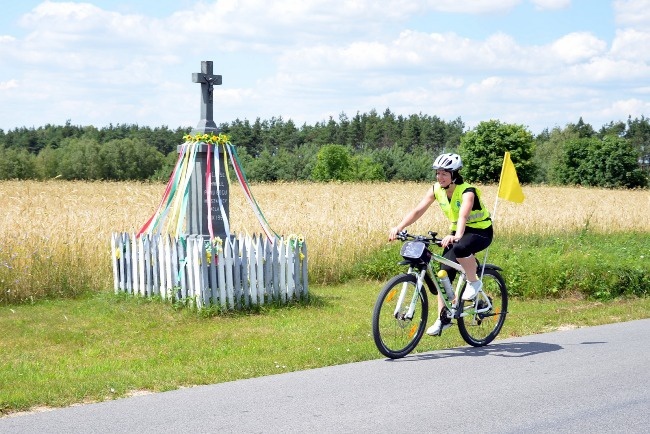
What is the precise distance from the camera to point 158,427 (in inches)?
234

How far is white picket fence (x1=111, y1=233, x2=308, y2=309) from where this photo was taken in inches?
458

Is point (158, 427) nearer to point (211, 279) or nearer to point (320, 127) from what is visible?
point (211, 279)

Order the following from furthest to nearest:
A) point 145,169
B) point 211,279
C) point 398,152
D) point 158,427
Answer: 1. point 398,152
2. point 145,169
3. point 211,279
4. point 158,427

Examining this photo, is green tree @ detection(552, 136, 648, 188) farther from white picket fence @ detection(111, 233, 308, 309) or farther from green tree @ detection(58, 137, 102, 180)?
white picket fence @ detection(111, 233, 308, 309)

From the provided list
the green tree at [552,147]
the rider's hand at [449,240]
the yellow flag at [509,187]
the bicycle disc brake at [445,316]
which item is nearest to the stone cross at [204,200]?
the yellow flag at [509,187]

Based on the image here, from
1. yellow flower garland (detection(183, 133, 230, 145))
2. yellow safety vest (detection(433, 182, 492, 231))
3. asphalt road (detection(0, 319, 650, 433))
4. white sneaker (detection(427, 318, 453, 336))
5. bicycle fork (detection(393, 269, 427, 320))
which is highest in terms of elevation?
yellow flower garland (detection(183, 133, 230, 145))

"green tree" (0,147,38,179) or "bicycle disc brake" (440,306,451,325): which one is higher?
"green tree" (0,147,38,179)

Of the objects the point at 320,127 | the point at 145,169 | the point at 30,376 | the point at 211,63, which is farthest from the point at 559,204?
the point at 320,127

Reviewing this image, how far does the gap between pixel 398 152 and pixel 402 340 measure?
3087 inches

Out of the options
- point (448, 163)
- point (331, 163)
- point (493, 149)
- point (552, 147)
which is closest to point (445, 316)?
point (448, 163)

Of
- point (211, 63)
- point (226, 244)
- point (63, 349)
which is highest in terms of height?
point (211, 63)

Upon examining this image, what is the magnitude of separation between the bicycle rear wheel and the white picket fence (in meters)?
3.75

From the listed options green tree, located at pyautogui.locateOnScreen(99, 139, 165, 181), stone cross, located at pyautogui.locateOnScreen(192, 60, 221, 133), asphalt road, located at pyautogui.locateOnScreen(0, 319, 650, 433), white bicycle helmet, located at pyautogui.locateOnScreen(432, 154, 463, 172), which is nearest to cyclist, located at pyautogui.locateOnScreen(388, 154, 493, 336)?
white bicycle helmet, located at pyautogui.locateOnScreen(432, 154, 463, 172)

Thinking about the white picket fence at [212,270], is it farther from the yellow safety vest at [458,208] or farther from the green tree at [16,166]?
the green tree at [16,166]
